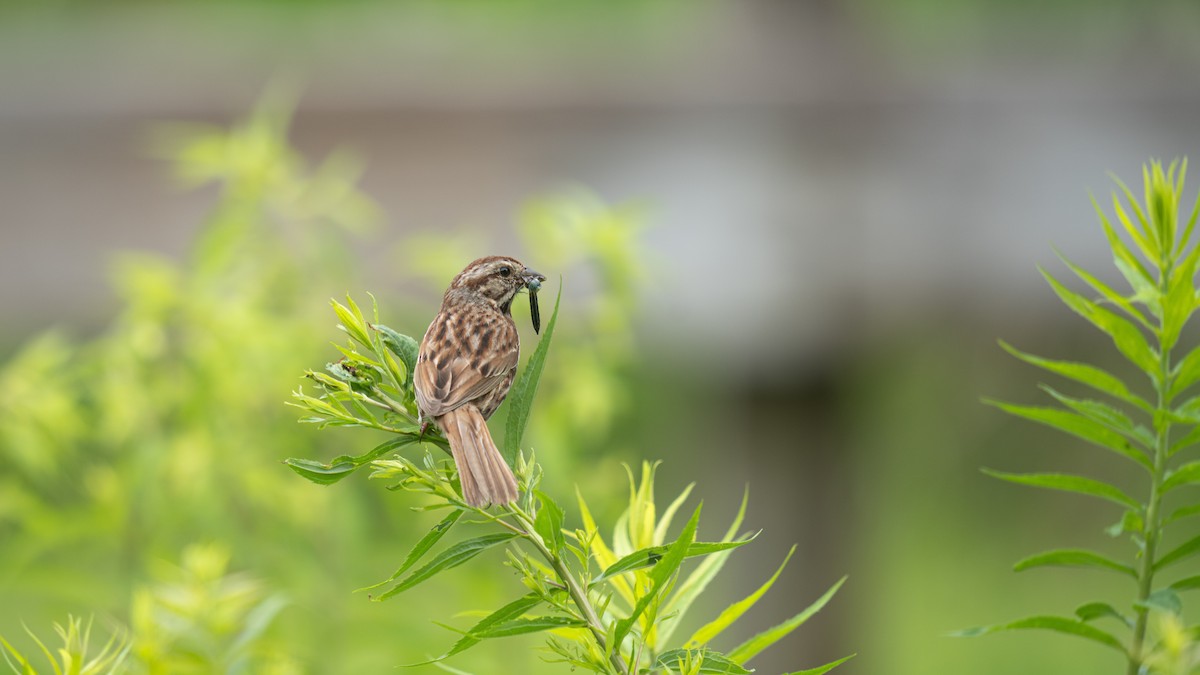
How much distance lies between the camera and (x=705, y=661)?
1.65 ft

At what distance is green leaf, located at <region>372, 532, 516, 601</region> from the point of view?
472 millimetres

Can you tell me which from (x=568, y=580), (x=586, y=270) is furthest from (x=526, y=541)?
(x=586, y=270)

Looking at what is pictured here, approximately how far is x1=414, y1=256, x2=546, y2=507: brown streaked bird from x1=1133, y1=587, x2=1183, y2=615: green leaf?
24cm

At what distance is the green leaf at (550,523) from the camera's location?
475mm

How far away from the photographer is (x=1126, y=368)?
3.44 metres

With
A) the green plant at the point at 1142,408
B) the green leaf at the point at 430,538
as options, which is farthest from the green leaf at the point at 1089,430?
the green leaf at the point at 430,538

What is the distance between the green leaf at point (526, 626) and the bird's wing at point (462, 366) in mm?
107

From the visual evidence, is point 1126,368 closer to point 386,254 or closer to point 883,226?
point 883,226

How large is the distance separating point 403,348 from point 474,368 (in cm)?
9

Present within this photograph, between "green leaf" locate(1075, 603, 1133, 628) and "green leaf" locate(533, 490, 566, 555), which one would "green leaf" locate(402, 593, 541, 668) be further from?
"green leaf" locate(1075, 603, 1133, 628)

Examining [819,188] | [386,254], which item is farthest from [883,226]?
[386,254]

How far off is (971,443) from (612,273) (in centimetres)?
225

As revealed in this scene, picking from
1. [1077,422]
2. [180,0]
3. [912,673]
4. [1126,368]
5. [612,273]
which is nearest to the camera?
[1077,422]

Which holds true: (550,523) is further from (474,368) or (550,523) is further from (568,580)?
(474,368)
